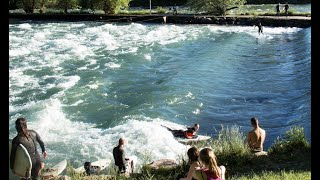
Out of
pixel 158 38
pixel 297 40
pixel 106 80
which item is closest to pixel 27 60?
pixel 106 80

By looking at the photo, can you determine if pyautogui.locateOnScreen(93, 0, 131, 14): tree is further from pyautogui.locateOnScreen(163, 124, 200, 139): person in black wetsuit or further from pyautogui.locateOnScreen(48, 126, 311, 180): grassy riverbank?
pyautogui.locateOnScreen(48, 126, 311, 180): grassy riverbank

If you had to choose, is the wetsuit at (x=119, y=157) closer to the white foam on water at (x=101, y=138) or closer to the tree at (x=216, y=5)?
the white foam on water at (x=101, y=138)

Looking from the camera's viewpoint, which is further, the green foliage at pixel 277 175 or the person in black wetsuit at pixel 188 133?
the person in black wetsuit at pixel 188 133

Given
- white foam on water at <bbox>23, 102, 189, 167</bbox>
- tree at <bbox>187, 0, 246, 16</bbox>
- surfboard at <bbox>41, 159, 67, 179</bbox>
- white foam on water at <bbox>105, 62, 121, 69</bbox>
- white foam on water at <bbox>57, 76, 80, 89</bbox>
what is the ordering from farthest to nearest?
tree at <bbox>187, 0, 246, 16</bbox> < white foam on water at <bbox>105, 62, 121, 69</bbox> < white foam on water at <bbox>57, 76, 80, 89</bbox> < white foam on water at <bbox>23, 102, 189, 167</bbox> < surfboard at <bbox>41, 159, 67, 179</bbox>

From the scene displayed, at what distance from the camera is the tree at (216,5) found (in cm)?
5044

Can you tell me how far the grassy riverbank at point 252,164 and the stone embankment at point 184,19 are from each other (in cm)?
3320

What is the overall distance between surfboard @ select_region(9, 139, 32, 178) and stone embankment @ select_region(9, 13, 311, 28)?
37432mm

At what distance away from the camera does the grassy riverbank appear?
8808mm

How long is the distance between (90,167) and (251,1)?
63.0 meters

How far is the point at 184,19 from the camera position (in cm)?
4869

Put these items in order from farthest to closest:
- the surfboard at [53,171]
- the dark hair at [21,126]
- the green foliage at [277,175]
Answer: the surfboard at [53,171]
the green foliage at [277,175]
the dark hair at [21,126]

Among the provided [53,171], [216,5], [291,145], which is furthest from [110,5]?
[291,145]

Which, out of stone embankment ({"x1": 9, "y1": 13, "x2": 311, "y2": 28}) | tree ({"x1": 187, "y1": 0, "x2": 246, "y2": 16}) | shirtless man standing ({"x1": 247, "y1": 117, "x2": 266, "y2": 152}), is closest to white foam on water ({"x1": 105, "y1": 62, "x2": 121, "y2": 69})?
shirtless man standing ({"x1": 247, "y1": 117, "x2": 266, "y2": 152})

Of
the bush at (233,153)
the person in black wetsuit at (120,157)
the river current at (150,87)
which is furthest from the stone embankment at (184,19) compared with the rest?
the person in black wetsuit at (120,157)
